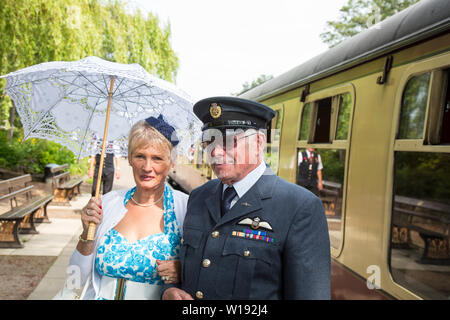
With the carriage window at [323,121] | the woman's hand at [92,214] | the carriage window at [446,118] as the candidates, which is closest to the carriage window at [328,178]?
the carriage window at [323,121]

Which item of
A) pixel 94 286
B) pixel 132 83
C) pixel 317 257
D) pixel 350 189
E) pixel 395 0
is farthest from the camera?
pixel 395 0

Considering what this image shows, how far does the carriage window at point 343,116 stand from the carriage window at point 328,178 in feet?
0.51

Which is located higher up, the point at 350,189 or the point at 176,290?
the point at 350,189

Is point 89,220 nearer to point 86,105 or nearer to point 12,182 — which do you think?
point 86,105

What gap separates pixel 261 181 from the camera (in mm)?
1658

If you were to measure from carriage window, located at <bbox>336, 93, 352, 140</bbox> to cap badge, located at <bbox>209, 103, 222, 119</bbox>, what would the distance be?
2.01m

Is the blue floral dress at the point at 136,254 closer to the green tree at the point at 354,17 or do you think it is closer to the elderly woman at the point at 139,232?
the elderly woman at the point at 139,232

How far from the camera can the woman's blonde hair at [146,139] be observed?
1.95m

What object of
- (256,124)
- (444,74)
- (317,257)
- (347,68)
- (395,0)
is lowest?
(317,257)

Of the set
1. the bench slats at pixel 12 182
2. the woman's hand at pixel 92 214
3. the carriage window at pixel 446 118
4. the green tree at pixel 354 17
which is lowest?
the bench slats at pixel 12 182

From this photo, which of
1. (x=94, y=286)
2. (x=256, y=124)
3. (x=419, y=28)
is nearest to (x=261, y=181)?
(x=256, y=124)

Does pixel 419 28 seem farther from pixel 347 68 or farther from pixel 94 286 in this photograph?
pixel 94 286

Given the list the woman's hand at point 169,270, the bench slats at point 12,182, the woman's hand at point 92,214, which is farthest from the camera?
the bench slats at point 12,182
